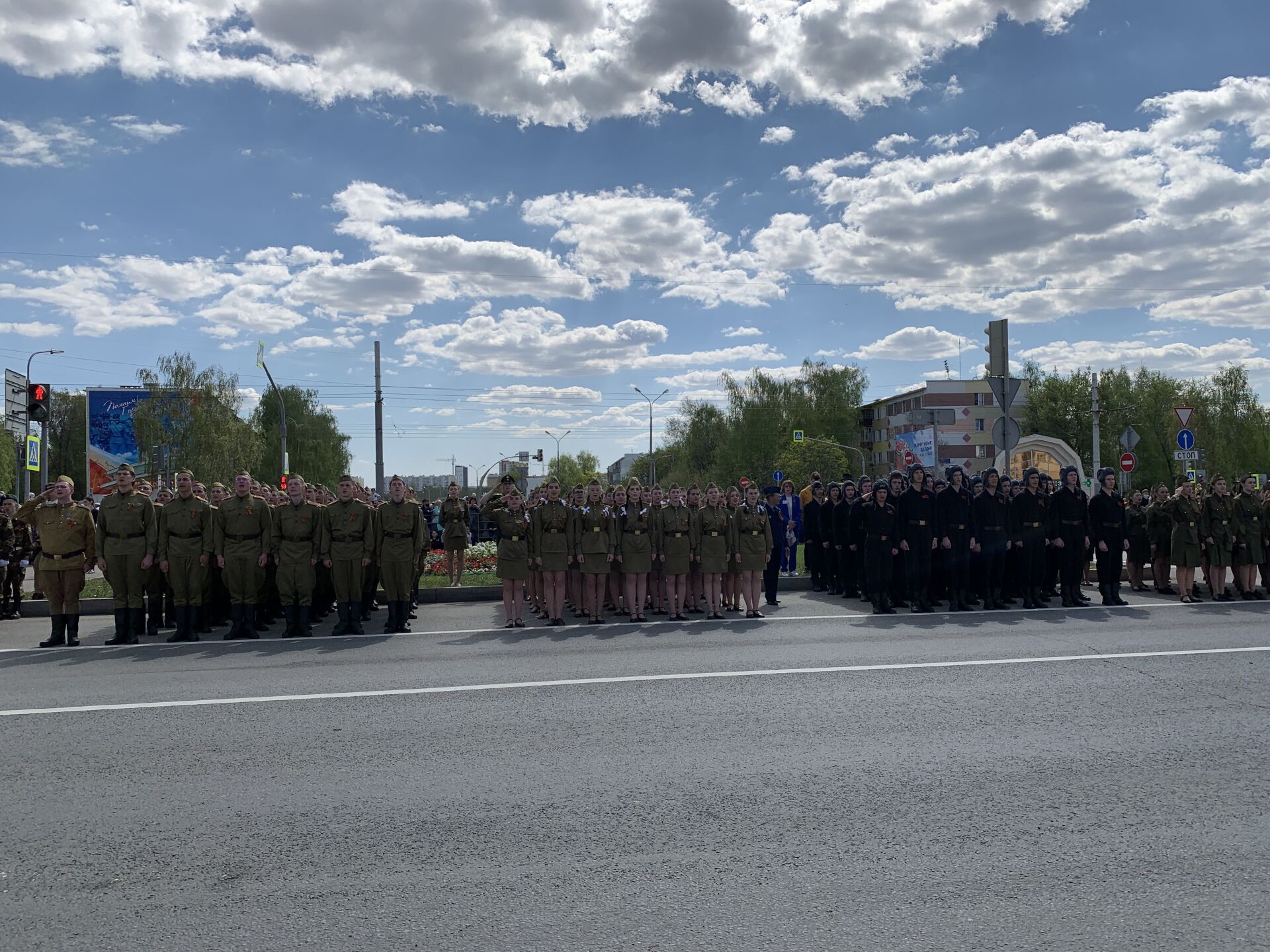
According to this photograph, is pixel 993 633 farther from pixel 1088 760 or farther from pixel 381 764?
pixel 381 764

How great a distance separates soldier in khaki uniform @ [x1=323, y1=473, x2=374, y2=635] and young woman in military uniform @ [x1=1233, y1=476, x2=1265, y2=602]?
1201 cm

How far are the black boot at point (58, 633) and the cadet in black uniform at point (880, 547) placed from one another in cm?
982

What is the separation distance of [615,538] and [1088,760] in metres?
7.73

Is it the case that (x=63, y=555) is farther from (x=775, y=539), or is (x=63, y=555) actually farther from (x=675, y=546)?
(x=775, y=539)

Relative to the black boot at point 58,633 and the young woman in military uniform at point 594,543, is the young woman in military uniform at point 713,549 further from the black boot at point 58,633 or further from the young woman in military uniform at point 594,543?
the black boot at point 58,633

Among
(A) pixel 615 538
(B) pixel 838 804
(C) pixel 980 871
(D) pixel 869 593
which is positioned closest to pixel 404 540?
(A) pixel 615 538

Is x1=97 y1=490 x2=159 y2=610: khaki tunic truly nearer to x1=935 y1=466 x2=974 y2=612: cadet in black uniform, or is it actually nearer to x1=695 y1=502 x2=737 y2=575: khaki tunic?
x1=695 y1=502 x2=737 y2=575: khaki tunic

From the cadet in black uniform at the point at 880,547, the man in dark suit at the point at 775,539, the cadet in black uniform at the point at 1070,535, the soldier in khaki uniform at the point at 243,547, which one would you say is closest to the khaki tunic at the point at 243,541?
the soldier in khaki uniform at the point at 243,547

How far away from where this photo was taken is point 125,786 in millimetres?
5402

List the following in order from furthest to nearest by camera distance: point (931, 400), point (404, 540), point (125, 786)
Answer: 1. point (931, 400)
2. point (404, 540)
3. point (125, 786)

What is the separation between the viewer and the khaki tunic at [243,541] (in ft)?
38.2

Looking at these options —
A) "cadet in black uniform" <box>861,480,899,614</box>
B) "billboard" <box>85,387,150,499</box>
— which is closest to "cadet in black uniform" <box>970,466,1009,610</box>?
"cadet in black uniform" <box>861,480,899,614</box>

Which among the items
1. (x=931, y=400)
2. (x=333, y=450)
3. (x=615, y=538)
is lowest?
(x=615, y=538)

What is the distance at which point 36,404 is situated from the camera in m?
20.0
